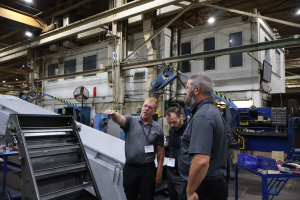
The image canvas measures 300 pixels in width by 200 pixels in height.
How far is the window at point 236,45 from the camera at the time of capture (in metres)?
7.73

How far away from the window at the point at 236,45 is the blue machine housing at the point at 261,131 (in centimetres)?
215

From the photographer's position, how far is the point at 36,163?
2334 millimetres

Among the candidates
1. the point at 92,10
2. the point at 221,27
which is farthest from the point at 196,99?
the point at 92,10

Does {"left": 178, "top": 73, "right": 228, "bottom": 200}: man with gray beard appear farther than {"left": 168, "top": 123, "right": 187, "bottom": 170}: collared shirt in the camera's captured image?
No

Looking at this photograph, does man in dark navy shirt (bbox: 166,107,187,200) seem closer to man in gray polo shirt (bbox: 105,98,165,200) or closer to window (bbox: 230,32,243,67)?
man in gray polo shirt (bbox: 105,98,165,200)

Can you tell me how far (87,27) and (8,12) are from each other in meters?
3.04

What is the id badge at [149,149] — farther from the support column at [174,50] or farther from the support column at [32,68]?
the support column at [32,68]

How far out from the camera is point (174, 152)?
96.0 inches

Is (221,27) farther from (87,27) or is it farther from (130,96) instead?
(87,27)


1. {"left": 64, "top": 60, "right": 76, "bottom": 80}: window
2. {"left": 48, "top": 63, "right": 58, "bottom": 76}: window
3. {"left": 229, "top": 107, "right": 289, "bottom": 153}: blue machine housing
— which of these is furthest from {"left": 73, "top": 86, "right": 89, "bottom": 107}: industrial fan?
{"left": 229, "top": 107, "right": 289, "bottom": 153}: blue machine housing

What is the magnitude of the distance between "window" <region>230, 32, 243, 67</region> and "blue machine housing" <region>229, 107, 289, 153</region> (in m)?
2.15

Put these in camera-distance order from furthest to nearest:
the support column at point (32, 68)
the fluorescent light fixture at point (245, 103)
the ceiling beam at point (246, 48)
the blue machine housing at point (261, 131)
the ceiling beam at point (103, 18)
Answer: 1. the support column at point (32, 68)
2. the fluorescent light fixture at point (245, 103)
3. the ceiling beam at point (103, 18)
4. the blue machine housing at point (261, 131)
5. the ceiling beam at point (246, 48)

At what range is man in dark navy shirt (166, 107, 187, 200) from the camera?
89.5 inches

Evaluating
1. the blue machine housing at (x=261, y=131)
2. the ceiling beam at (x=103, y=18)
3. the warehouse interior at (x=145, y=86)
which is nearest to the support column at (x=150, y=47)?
the warehouse interior at (x=145, y=86)
